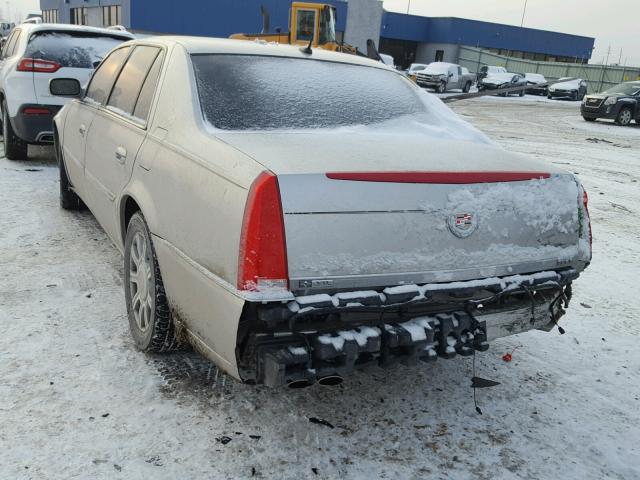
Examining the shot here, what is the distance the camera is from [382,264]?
2.24 metres

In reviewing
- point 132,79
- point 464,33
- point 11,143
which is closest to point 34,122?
point 11,143

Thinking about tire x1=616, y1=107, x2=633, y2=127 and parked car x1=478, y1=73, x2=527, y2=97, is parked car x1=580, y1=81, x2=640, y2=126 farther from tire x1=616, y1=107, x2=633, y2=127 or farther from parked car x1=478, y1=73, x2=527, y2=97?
parked car x1=478, y1=73, x2=527, y2=97

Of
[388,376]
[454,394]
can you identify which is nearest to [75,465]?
[388,376]

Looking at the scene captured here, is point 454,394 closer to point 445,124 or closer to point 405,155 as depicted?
point 405,155

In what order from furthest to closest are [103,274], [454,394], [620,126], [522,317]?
[620,126] < [103,274] < [454,394] < [522,317]

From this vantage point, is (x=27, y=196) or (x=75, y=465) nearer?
(x=75, y=465)

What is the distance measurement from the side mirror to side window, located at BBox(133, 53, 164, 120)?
1.58m

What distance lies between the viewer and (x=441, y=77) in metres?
30.9

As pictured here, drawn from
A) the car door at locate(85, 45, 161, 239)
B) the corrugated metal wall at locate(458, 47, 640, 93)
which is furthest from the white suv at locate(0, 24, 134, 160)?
the corrugated metal wall at locate(458, 47, 640, 93)

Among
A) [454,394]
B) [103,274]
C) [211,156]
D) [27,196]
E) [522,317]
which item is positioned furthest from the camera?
[27,196]

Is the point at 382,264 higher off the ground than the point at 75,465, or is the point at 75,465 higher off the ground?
the point at 382,264

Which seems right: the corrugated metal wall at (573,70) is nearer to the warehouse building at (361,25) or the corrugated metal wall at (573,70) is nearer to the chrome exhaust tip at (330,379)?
the warehouse building at (361,25)

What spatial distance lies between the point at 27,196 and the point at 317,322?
4812mm

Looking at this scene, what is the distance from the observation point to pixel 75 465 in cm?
222
